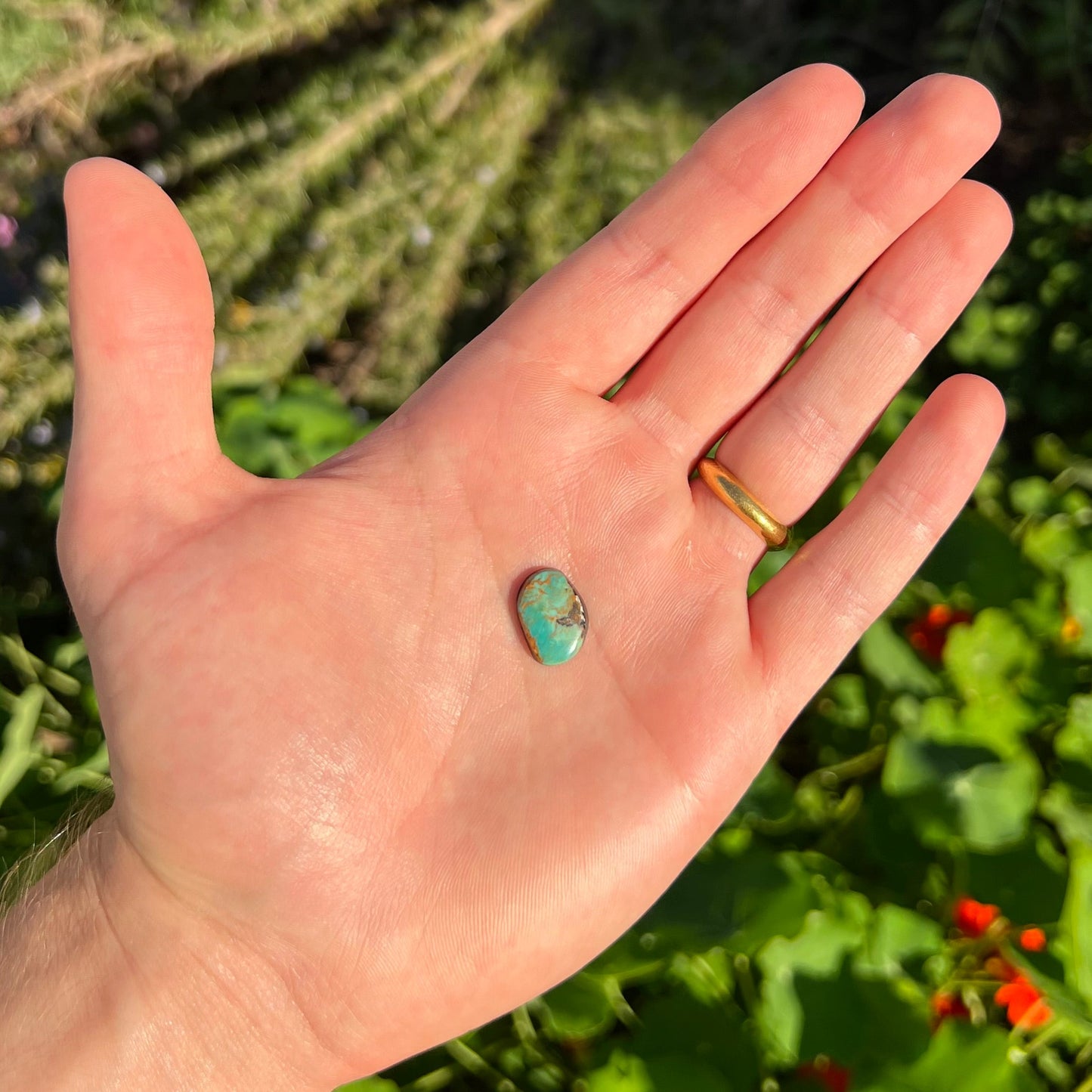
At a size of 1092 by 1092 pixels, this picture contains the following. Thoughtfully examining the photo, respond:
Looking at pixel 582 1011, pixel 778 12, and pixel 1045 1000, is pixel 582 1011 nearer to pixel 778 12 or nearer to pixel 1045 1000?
pixel 1045 1000

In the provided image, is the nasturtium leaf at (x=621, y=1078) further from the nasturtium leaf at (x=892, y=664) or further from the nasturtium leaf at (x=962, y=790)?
the nasturtium leaf at (x=892, y=664)

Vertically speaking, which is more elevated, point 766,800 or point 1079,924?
point 766,800

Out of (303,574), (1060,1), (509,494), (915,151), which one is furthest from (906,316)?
(1060,1)

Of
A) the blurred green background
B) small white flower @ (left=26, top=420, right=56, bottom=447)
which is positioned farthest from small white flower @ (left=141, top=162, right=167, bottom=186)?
small white flower @ (left=26, top=420, right=56, bottom=447)

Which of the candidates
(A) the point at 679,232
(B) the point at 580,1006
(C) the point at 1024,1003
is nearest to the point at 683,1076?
(B) the point at 580,1006

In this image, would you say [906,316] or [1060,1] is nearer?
[906,316]

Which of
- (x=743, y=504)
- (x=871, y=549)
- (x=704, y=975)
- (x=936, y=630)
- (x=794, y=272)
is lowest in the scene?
(x=704, y=975)

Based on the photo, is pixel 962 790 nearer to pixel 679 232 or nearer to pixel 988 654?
pixel 988 654
